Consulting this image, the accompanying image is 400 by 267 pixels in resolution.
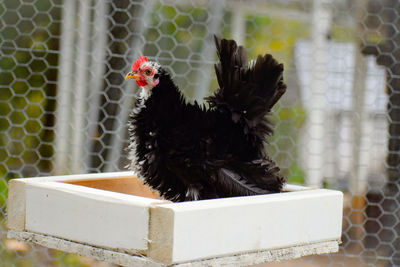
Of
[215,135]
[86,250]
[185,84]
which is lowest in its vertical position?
[86,250]

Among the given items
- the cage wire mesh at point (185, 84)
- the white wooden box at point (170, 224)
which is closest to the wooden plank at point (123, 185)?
the white wooden box at point (170, 224)

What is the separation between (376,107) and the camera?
1.50 meters

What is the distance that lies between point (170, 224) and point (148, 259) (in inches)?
2.1

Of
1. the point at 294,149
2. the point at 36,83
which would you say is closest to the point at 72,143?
the point at 36,83

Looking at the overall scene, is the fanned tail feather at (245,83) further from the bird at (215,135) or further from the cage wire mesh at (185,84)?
the cage wire mesh at (185,84)

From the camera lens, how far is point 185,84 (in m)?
1.55

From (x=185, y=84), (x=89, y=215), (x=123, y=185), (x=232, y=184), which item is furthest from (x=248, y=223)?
(x=185, y=84)

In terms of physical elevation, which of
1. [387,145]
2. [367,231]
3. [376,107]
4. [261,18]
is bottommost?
[367,231]

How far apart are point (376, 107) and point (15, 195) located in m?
1.12

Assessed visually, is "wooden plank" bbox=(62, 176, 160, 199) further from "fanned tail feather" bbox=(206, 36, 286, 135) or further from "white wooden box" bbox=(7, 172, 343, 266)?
"fanned tail feather" bbox=(206, 36, 286, 135)

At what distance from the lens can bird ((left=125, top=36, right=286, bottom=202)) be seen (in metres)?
0.69

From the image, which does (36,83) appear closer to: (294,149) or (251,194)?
(294,149)

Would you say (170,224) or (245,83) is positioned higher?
(245,83)

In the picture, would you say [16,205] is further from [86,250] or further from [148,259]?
[148,259]
